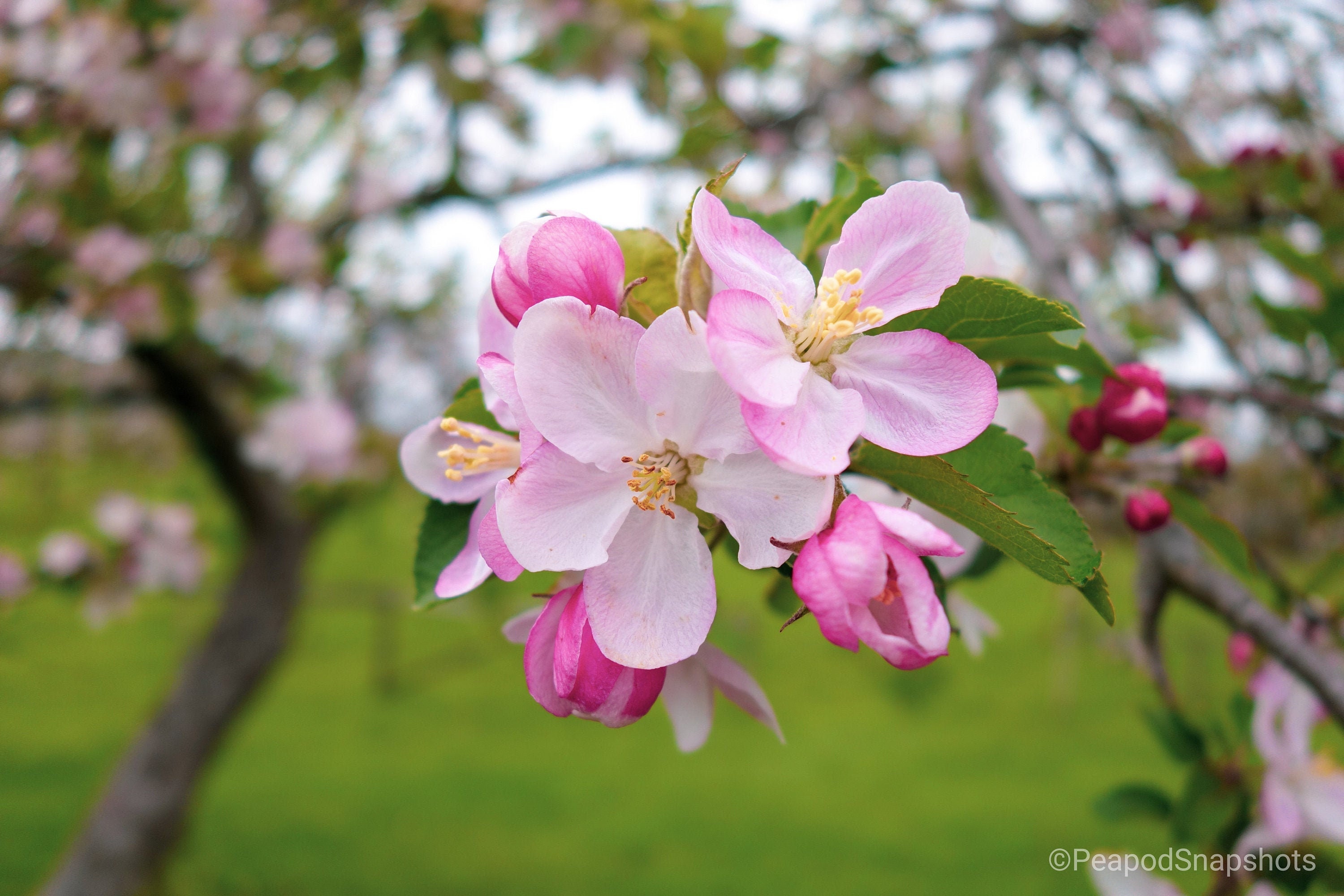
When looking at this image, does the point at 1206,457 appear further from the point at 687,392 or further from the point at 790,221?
the point at 687,392

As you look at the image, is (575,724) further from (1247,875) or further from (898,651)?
(898,651)

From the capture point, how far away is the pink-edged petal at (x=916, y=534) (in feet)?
1.32

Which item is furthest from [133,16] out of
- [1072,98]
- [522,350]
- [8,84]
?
[1072,98]

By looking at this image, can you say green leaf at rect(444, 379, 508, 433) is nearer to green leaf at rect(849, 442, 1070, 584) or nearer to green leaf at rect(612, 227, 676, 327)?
green leaf at rect(612, 227, 676, 327)

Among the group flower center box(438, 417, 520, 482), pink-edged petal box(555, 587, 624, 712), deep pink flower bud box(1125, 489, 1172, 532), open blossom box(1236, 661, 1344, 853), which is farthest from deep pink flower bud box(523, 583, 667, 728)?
open blossom box(1236, 661, 1344, 853)

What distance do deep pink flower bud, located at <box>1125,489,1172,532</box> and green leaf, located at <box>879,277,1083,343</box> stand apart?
10.6 inches

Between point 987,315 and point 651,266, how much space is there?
20 centimetres

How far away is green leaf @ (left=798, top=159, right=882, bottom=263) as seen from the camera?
0.57 m

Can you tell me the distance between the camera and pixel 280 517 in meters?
2.94

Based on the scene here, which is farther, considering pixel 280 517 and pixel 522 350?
pixel 280 517

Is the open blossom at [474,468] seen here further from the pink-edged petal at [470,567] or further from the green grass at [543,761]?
the green grass at [543,761]

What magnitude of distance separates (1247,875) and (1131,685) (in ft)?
22.1

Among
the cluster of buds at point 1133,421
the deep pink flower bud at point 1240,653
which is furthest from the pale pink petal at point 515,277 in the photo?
the deep pink flower bud at point 1240,653

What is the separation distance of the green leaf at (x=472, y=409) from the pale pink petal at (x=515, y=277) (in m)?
0.11
